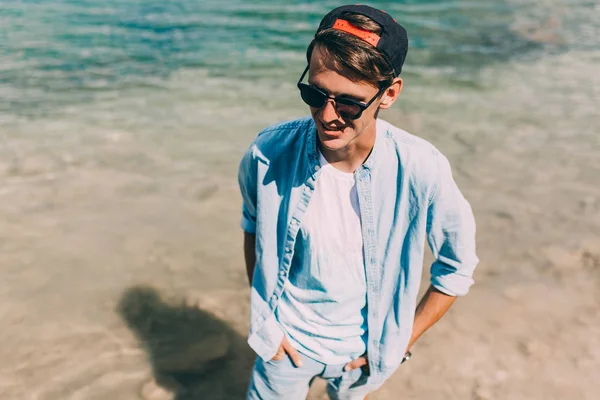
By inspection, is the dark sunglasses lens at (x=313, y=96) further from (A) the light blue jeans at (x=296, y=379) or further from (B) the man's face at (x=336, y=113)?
(A) the light blue jeans at (x=296, y=379)

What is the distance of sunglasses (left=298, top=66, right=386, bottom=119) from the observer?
1.84 meters

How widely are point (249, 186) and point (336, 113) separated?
1.79ft

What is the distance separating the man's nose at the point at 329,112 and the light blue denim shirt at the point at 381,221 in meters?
0.18

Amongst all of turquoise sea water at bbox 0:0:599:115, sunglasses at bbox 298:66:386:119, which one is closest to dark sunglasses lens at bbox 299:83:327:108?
sunglasses at bbox 298:66:386:119

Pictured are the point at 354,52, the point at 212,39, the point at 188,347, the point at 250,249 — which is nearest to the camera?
the point at 354,52

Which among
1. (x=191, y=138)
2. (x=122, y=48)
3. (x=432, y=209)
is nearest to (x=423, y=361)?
(x=432, y=209)

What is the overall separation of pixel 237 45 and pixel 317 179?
7958 millimetres

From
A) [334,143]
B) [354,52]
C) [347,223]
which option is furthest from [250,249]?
[354,52]

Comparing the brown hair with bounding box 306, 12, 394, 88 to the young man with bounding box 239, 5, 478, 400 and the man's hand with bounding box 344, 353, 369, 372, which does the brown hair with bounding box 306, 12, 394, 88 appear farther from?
the man's hand with bounding box 344, 353, 369, 372

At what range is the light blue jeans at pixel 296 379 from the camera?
2279mm

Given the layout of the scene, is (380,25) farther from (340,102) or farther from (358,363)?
(358,363)

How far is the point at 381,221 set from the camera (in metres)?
2.04

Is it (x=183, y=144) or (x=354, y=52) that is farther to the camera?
(x=183, y=144)

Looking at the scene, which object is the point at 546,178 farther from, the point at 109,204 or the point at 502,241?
the point at 109,204
